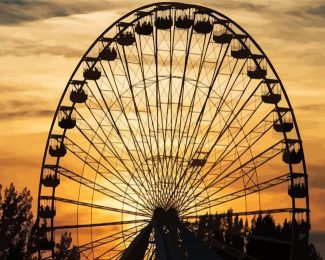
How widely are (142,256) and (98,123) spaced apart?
30.0 feet

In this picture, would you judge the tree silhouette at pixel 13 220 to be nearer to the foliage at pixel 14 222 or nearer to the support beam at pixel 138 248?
the foliage at pixel 14 222

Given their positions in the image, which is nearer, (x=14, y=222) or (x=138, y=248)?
(x=138, y=248)

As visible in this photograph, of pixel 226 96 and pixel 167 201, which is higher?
pixel 226 96

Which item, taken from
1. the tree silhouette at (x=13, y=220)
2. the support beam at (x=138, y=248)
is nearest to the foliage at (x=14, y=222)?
the tree silhouette at (x=13, y=220)

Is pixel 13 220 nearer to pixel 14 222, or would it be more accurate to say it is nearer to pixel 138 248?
pixel 14 222

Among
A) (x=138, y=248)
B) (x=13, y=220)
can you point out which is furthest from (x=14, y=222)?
(x=138, y=248)

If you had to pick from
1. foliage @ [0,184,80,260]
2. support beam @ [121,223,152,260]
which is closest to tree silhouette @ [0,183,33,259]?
foliage @ [0,184,80,260]

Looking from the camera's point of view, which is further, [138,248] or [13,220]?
[13,220]

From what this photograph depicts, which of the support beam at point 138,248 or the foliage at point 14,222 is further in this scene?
the foliage at point 14,222

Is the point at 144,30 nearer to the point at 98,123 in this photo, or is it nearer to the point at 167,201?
the point at 98,123

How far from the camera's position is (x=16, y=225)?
12756 cm

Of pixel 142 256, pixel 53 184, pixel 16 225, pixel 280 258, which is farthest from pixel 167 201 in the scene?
pixel 16 225

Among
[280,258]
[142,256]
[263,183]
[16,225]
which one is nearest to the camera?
[142,256]

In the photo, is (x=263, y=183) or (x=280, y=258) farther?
(x=280, y=258)
